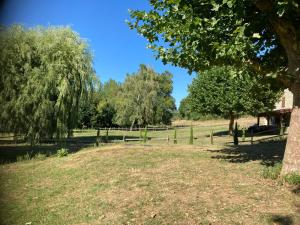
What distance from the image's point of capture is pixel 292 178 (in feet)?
30.7

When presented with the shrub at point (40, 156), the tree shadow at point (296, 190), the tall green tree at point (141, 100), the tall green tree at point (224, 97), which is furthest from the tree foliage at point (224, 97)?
the tree shadow at point (296, 190)

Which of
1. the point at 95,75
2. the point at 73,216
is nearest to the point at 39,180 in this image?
the point at 73,216

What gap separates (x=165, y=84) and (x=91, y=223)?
69058 mm

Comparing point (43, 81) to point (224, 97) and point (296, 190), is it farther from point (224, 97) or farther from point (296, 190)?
point (224, 97)

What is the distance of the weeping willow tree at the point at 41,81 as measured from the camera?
2012cm

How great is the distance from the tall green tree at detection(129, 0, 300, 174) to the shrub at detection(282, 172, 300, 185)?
0.77 feet

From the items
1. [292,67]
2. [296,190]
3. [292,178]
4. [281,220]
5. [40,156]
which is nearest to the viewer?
[281,220]

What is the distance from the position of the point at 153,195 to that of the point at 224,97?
33716 mm

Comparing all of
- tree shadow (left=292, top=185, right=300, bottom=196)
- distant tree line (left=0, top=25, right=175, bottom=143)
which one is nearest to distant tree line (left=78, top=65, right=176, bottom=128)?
distant tree line (left=0, top=25, right=175, bottom=143)

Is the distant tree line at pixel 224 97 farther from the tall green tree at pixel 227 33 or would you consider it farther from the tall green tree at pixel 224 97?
the tall green tree at pixel 227 33

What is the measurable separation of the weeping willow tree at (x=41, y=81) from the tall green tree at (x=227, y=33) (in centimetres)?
1176

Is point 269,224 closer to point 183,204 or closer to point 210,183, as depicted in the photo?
point 183,204

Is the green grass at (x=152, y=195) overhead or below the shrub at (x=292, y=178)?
below

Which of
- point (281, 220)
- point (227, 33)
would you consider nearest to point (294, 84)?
point (227, 33)
